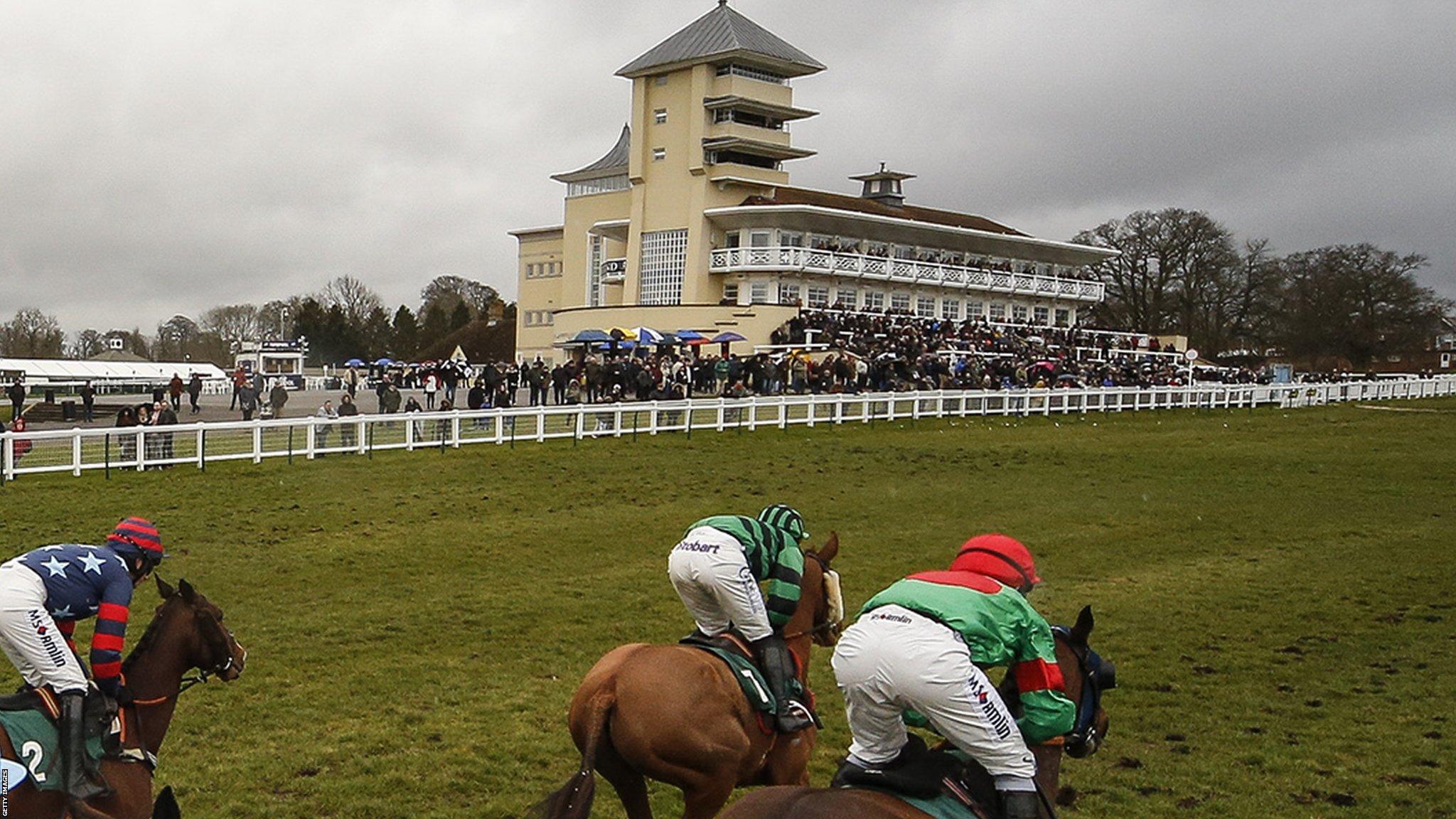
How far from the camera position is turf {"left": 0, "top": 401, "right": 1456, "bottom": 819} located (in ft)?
25.9

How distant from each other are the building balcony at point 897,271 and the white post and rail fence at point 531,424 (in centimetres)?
2183

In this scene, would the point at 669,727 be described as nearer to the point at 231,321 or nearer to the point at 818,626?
the point at 818,626

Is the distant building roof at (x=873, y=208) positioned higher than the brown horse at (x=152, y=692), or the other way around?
the distant building roof at (x=873, y=208)

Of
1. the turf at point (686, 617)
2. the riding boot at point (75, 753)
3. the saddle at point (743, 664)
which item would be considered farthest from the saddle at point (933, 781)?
the riding boot at point (75, 753)

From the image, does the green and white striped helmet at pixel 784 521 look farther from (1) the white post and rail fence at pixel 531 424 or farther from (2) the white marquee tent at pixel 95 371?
(2) the white marquee tent at pixel 95 371

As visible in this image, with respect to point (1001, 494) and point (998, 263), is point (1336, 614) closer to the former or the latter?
point (1001, 494)

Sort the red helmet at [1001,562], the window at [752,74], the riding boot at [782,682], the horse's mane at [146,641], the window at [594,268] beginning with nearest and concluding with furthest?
the red helmet at [1001,562], the horse's mane at [146,641], the riding boot at [782,682], the window at [752,74], the window at [594,268]

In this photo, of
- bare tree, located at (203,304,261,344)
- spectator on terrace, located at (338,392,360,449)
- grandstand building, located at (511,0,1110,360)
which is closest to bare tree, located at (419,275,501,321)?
bare tree, located at (203,304,261,344)

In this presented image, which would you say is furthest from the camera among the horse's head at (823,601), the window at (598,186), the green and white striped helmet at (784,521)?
the window at (598,186)

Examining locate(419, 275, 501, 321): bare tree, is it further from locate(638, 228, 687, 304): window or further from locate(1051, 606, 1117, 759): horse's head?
locate(1051, 606, 1117, 759): horse's head

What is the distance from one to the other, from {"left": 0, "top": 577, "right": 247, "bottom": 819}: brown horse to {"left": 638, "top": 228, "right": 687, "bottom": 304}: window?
5472 cm

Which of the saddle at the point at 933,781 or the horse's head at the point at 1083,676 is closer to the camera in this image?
the saddle at the point at 933,781

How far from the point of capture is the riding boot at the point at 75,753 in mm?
5719

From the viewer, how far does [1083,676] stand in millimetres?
5020
